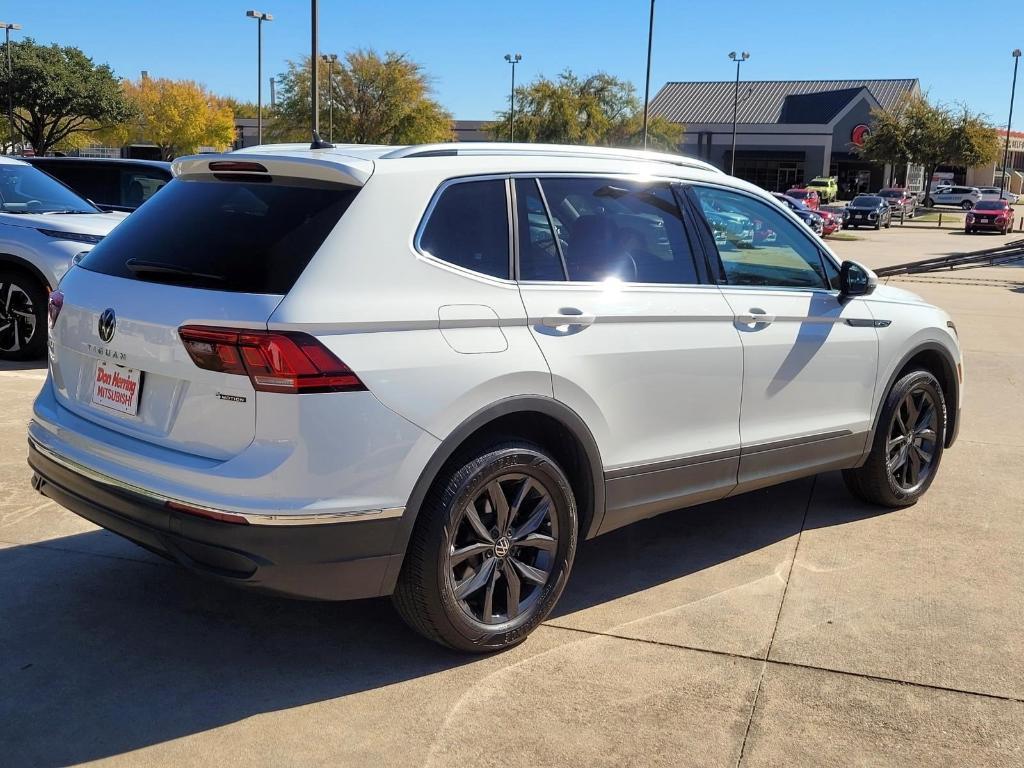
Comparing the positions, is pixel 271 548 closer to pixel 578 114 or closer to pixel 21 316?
pixel 21 316

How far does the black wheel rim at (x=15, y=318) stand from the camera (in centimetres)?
888

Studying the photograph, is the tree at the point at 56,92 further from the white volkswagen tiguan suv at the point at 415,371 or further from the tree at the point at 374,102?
the white volkswagen tiguan suv at the point at 415,371

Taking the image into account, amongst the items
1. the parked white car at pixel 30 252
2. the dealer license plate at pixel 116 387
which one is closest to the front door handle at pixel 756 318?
the dealer license plate at pixel 116 387

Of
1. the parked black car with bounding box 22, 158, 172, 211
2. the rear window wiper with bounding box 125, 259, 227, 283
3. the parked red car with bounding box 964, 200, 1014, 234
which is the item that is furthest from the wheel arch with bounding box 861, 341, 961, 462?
the parked red car with bounding box 964, 200, 1014, 234

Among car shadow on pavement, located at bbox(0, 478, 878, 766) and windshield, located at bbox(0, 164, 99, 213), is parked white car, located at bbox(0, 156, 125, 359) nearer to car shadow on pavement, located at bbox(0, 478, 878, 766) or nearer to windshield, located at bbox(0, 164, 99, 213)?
windshield, located at bbox(0, 164, 99, 213)

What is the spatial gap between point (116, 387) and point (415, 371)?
1069 millimetres

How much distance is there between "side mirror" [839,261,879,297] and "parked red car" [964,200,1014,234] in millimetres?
44983

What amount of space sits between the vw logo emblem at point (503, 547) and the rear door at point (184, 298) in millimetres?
1010

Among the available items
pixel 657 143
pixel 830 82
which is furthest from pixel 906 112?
pixel 830 82

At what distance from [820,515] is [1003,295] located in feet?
47.4

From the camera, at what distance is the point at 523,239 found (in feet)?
12.6

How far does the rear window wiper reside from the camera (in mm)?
3369

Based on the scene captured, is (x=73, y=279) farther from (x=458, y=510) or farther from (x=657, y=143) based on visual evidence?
(x=657, y=143)

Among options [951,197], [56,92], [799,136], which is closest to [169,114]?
[56,92]
